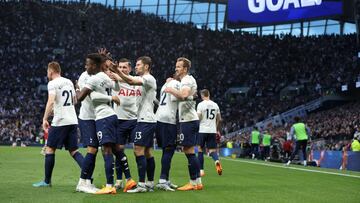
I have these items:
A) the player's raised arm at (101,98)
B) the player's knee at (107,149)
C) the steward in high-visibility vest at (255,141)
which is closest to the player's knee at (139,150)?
the player's knee at (107,149)

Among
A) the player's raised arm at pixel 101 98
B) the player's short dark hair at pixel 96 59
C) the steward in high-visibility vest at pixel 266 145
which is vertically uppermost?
the player's short dark hair at pixel 96 59

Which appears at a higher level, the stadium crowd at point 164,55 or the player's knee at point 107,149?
the stadium crowd at point 164,55

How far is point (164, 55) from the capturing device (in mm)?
59719

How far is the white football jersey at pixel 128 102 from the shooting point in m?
10.6

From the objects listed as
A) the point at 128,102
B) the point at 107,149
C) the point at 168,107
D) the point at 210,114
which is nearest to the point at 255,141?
the point at 210,114

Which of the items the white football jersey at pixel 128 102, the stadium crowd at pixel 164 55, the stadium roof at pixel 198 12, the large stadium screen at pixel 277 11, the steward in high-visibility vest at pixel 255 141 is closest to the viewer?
the white football jersey at pixel 128 102

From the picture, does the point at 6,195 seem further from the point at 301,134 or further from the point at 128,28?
the point at 128,28

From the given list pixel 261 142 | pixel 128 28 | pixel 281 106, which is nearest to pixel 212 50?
pixel 128 28

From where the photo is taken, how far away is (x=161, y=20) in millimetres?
65250

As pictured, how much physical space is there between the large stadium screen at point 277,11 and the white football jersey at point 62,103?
3985cm

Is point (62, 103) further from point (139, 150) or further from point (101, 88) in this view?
point (139, 150)

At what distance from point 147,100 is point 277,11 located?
4091 centimetres

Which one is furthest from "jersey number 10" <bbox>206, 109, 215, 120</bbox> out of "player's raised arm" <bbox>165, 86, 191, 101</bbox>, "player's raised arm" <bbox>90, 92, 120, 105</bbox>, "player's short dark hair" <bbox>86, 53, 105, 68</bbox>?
"player's short dark hair" <bbox>86, 53, 105, 68</bbox>

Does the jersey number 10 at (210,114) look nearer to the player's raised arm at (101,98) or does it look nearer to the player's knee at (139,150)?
the player's knee at (139,150)
